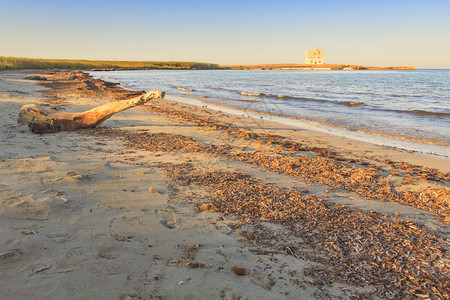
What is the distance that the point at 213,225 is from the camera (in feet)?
10.8

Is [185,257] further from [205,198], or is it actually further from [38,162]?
[38,162]

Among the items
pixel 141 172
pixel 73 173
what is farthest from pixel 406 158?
pixel 73 173

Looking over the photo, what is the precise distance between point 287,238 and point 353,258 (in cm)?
68

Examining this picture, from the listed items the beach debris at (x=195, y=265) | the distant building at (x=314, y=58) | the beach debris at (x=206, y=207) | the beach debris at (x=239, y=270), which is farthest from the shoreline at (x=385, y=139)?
the distant building at (x=314, y=58)

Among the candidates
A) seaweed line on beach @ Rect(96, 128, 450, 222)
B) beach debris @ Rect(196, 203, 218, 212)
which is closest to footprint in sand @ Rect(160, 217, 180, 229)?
beach debris @ Rect(196, 203, 218, 212)

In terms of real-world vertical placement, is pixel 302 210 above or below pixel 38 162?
below

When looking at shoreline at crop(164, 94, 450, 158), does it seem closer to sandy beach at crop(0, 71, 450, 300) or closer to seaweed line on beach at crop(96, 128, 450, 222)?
sandy beach at crop(0, 71, 450, 300)

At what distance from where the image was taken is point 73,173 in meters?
4.16

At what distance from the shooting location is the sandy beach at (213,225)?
7.32ft

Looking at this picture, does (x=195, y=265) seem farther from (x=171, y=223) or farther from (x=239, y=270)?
(x=171, y=223)

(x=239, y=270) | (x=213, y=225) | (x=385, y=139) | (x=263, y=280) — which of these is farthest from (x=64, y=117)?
(x=385, y=139)

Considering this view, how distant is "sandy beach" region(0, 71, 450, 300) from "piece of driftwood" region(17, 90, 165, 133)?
868 millimetres

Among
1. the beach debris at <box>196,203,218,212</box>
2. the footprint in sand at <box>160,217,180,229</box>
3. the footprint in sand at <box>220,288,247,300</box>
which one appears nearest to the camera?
the footprint in sand at <box>220,288,247,300</box>

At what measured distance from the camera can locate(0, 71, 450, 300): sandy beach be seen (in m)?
2.23
